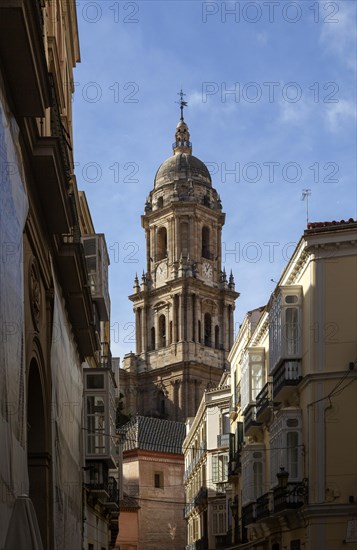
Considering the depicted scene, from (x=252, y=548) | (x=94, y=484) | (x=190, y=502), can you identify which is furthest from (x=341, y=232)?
(x=190, y=502)

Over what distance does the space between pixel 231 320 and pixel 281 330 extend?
2270 inches

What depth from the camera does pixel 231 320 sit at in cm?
8569

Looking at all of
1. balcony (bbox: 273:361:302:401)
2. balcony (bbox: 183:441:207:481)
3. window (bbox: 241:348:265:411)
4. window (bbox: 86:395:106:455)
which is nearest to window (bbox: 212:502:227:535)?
balcony (bbox: 183:441:207:481)

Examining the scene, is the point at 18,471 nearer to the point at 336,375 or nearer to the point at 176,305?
the point at 336,375

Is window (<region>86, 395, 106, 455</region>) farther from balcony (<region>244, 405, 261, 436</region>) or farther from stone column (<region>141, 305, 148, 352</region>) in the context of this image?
stone column (<region>141, 305, 148, 352</region>)

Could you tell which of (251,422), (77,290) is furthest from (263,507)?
(77,290)

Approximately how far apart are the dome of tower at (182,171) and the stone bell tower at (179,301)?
76mm

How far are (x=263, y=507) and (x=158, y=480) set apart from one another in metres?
37.5

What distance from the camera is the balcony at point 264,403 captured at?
3021 cm

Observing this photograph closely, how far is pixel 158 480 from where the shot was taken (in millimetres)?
67500

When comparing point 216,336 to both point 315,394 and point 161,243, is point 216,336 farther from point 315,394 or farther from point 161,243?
point 315,394

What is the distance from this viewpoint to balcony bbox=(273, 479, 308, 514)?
26453 mm

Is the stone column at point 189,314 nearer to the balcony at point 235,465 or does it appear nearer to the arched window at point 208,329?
the arched window at point 208,329

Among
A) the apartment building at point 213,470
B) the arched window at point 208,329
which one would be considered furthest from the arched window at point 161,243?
the apartment building at point 213,470
